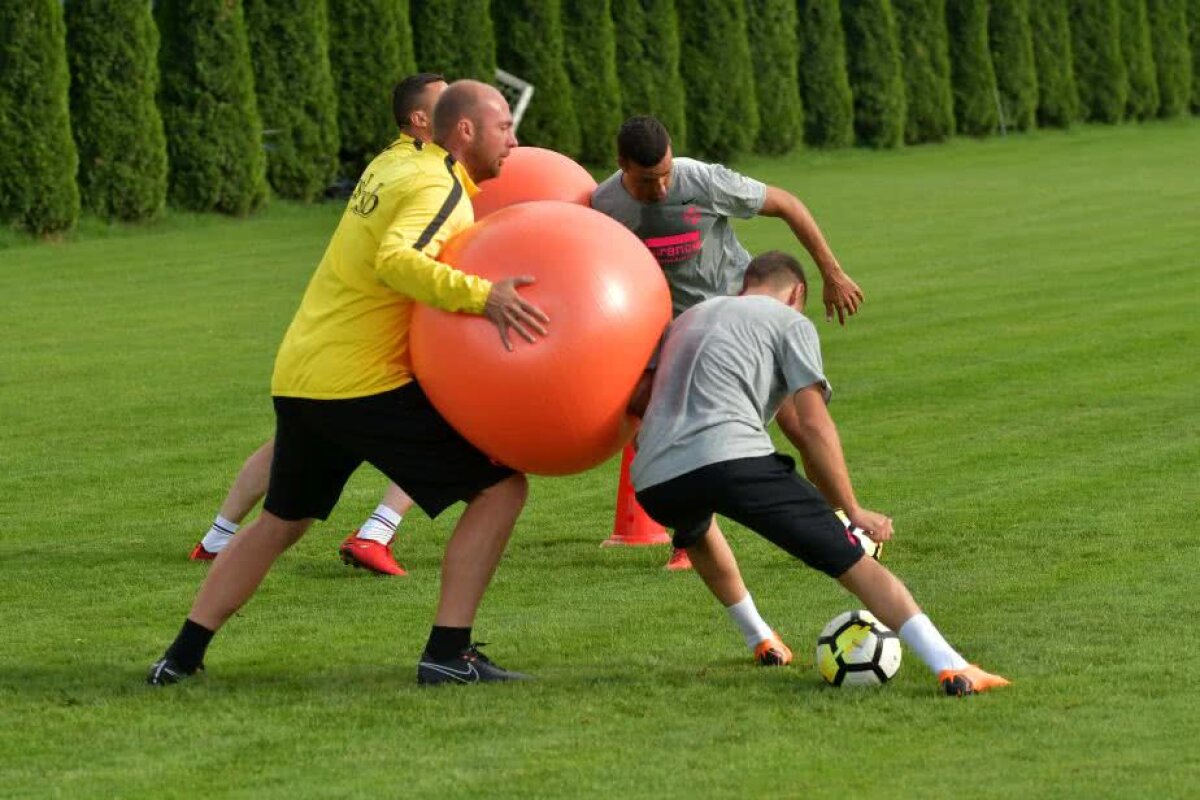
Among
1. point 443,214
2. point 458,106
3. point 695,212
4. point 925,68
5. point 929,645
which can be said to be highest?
point 458,106

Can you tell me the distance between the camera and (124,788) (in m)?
5.96

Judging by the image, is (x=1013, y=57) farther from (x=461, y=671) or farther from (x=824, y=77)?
(x=461, y=671)

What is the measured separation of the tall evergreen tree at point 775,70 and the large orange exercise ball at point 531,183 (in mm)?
29095

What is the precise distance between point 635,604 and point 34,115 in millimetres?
16918

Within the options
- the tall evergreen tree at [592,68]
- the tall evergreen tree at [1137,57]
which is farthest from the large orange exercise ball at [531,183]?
the tall evergreen tree at [1137,57]

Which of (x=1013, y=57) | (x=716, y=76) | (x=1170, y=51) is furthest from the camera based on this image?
(x=1170, y=51)

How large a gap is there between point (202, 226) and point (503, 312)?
20591 mm

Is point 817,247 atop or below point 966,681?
atop

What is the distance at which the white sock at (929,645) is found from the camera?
676 centimetres

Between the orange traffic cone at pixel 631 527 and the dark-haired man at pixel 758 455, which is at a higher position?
the dark-haired man at pixel 758 455

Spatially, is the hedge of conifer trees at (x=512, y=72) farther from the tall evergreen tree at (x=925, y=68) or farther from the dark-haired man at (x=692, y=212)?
the dark-haired man at (x=692, y=212)

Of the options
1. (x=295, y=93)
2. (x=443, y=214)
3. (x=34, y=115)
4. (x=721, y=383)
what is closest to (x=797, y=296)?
(x=721, y=383)

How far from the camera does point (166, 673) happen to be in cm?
730

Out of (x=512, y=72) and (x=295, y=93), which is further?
(x=512, y=72)
